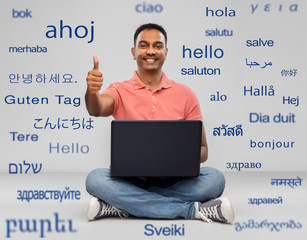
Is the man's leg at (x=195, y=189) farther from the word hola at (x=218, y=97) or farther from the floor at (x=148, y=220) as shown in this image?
the word hola at (x=218, y=97)

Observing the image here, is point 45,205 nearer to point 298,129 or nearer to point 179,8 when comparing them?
point 179,8

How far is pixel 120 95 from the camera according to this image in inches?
88.7

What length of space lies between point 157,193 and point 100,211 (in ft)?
0.79

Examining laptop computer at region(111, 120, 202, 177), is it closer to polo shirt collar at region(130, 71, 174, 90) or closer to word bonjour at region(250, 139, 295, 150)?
polo shirt collar at region(130, 71, 174, 90)

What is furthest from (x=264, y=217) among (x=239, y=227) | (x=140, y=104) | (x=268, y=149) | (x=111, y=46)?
(x=111, y=46)

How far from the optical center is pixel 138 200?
6.80ft

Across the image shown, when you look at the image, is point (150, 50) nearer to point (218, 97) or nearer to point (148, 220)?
point (148, 220)

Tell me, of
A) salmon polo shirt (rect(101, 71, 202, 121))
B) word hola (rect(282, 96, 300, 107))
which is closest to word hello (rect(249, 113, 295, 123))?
word hola (rect(282, 96, 300, 107))

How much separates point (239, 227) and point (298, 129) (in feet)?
5.47

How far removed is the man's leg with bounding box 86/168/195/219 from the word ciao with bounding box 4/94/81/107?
4.25 ft

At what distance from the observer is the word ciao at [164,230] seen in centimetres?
195

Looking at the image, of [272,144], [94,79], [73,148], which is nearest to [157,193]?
[94,79]

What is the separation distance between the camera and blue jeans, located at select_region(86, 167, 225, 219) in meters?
2.08

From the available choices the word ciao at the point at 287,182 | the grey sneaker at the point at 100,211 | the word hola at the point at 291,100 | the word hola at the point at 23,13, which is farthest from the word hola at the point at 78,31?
the grey sneaker at the point at 100,211
